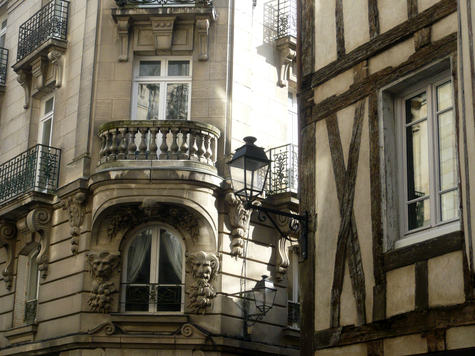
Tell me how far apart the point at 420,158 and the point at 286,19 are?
34.3 ft

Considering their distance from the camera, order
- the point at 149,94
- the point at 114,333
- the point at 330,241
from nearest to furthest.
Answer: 1. the point at 330,241
2. the point at 114,333
3. the point at 149,94

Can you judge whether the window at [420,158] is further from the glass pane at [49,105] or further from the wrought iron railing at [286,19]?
the glass pane at [49,105]

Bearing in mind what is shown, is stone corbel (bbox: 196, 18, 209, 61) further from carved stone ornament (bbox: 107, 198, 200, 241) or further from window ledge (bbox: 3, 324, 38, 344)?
window ledge (bbox: 3, 324, 38, 344)

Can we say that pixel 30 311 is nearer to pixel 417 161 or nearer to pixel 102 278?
pixel 102 278

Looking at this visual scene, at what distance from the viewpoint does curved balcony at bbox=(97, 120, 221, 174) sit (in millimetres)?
14797

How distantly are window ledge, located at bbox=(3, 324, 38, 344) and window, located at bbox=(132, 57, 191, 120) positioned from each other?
16.1 feet

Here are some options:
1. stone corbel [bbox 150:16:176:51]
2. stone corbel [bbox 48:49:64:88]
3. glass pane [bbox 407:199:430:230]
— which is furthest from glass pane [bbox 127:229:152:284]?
glass pane [bbox 407:199:430:230]

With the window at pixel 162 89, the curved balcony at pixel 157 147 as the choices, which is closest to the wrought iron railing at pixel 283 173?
the curved balcony at pixel 157 147

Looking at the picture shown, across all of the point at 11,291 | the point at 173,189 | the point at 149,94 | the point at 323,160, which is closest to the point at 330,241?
the point at 323,160

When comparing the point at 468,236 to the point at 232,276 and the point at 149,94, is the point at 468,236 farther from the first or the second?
the point at 149,94

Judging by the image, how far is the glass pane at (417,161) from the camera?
7.46 meters

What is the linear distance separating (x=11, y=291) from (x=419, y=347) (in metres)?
12.5

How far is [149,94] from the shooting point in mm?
16156

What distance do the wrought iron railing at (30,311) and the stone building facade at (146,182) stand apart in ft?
0.17
